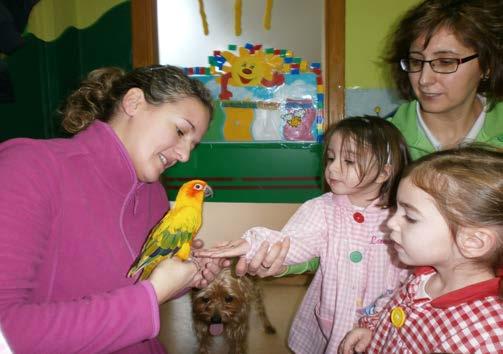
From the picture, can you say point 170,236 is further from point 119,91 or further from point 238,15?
point 238,15

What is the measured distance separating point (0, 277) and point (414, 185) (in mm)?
777

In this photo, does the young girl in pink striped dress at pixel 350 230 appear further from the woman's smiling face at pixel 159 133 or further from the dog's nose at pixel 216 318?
the dog's nose at pixel 216 318

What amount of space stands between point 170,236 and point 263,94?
233cm

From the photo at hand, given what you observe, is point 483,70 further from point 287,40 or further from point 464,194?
point 287,40

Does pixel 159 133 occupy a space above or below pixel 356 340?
above

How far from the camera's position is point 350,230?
3.88 ft

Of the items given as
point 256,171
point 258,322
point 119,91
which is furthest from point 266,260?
point 256,171

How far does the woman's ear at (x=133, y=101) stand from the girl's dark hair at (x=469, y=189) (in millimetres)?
640

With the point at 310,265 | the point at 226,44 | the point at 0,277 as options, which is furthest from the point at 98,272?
the point at 226,44

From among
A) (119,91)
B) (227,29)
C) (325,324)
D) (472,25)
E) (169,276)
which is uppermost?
(227,29)

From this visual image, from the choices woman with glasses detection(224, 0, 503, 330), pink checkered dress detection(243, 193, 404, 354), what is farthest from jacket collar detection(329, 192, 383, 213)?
woman with glasses detection(224, 0, 503, 330)

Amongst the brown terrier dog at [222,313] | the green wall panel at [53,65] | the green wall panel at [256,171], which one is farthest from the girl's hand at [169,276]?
the green wall panel at [256,171]

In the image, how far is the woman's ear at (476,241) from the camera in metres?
0.82

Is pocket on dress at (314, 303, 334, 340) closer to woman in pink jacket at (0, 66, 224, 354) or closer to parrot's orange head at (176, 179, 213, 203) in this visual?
woman in pink jacket at (0, 66, 224, 354)
